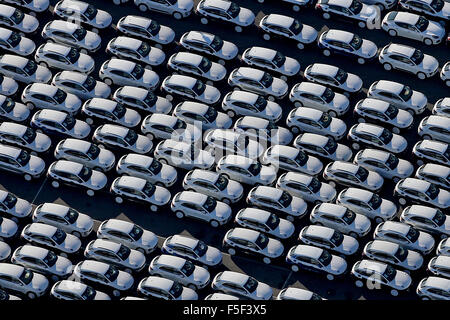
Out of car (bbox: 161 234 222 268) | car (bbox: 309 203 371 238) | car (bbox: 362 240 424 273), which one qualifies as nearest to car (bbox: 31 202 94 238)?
car (bbox: 161 234 222 268)

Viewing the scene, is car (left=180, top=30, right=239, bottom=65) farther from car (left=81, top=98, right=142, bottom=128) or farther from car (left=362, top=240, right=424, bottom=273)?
car (left=362, top=240, right=424, bottom=273)

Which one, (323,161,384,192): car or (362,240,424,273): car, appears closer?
(362,240,424,273): car

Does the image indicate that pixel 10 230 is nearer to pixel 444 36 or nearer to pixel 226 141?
pixel 226 141

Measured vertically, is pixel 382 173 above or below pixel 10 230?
above

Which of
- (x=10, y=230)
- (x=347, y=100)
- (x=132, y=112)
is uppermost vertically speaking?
(x=347, y=100)
